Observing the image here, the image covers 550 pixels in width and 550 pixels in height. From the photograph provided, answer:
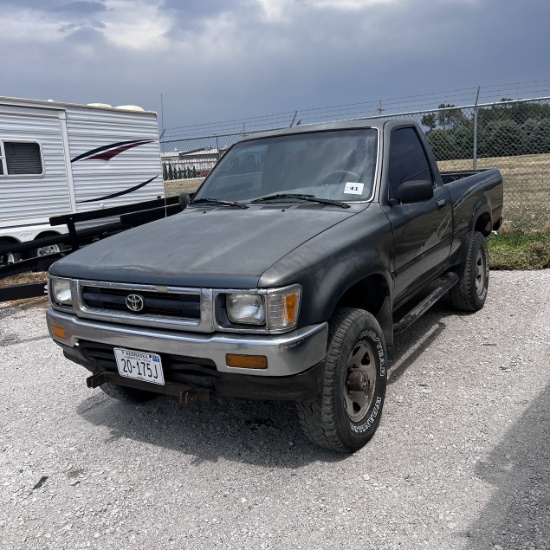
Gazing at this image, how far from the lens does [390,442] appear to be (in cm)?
337

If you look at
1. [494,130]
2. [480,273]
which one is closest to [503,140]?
[494,130]

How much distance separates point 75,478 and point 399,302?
2424 millimetres

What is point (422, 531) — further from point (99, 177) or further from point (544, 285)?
point (99, 177)

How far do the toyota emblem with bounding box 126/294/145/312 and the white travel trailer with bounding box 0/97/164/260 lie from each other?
7514mm

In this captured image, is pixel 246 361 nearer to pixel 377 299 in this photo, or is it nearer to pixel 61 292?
pixel 377 299

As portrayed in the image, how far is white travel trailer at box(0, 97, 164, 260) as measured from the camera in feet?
31.4

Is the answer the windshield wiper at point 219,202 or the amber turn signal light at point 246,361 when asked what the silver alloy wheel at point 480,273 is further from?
the amber turn signal light at point 246,361

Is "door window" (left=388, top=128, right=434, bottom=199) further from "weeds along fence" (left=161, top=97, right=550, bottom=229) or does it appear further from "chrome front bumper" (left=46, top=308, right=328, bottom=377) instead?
"weeds along fence" (left=161, top=97, right=550, bottom=229)

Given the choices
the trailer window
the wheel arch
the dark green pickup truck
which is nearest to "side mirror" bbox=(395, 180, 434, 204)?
the dark green pickup truck

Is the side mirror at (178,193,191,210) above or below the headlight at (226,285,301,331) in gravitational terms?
above

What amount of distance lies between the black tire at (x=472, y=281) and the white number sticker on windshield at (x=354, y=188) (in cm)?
212

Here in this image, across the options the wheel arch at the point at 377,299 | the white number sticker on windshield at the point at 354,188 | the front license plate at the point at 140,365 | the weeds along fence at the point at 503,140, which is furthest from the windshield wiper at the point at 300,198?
the weeds along fence at the point at 503,140

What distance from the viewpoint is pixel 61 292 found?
11.3 feet

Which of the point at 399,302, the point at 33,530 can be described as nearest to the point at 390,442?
the point at 399,302
